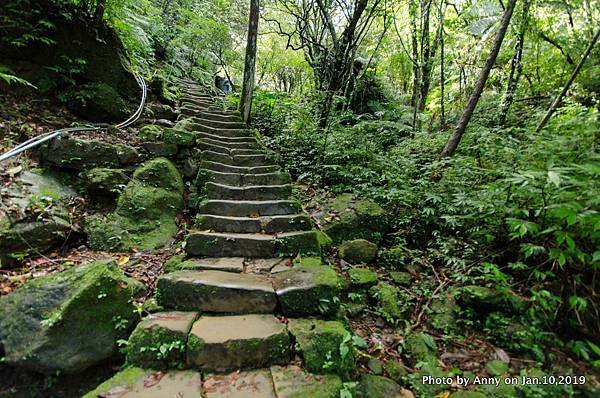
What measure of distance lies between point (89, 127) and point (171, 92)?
4.04 meters

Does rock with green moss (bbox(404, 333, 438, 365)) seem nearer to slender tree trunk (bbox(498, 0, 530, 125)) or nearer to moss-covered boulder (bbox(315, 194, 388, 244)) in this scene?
moss-covered boulder (bbox(315, 194, 388, 244))

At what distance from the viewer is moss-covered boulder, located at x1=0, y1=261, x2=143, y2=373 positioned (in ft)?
7.84

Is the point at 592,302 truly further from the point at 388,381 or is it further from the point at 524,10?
the point at 524,10

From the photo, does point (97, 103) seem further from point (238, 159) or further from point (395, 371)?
point (395, 371)

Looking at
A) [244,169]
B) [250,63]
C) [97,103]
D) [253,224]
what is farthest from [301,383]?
[250,63]

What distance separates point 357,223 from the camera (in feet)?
14.6

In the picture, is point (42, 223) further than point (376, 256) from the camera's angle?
No

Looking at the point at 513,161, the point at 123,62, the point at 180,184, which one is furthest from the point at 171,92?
the point at 513,161

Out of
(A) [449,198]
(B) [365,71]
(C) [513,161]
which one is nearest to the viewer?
(C) [513,161]

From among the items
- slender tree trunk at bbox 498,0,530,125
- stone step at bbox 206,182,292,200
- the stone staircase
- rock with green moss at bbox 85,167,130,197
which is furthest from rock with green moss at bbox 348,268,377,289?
slender tree trunk at bbox 498,0,530,125

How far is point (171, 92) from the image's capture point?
8617mm

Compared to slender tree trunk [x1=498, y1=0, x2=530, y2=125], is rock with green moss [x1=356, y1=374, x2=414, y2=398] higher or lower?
lower

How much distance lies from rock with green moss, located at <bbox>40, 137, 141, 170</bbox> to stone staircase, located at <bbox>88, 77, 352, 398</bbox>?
1679 millimetres

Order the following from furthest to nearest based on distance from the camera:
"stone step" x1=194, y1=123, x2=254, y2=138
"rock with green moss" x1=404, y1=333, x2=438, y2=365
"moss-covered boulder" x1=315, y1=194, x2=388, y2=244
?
"stone step" x1=194, y1=123, x2=254, y2=138 < "moss-covered boulder" x1=315, y1=194, x2=388, y2=244 < "rock with green moss" x1=404, y1=333, x2=438, y2=365
